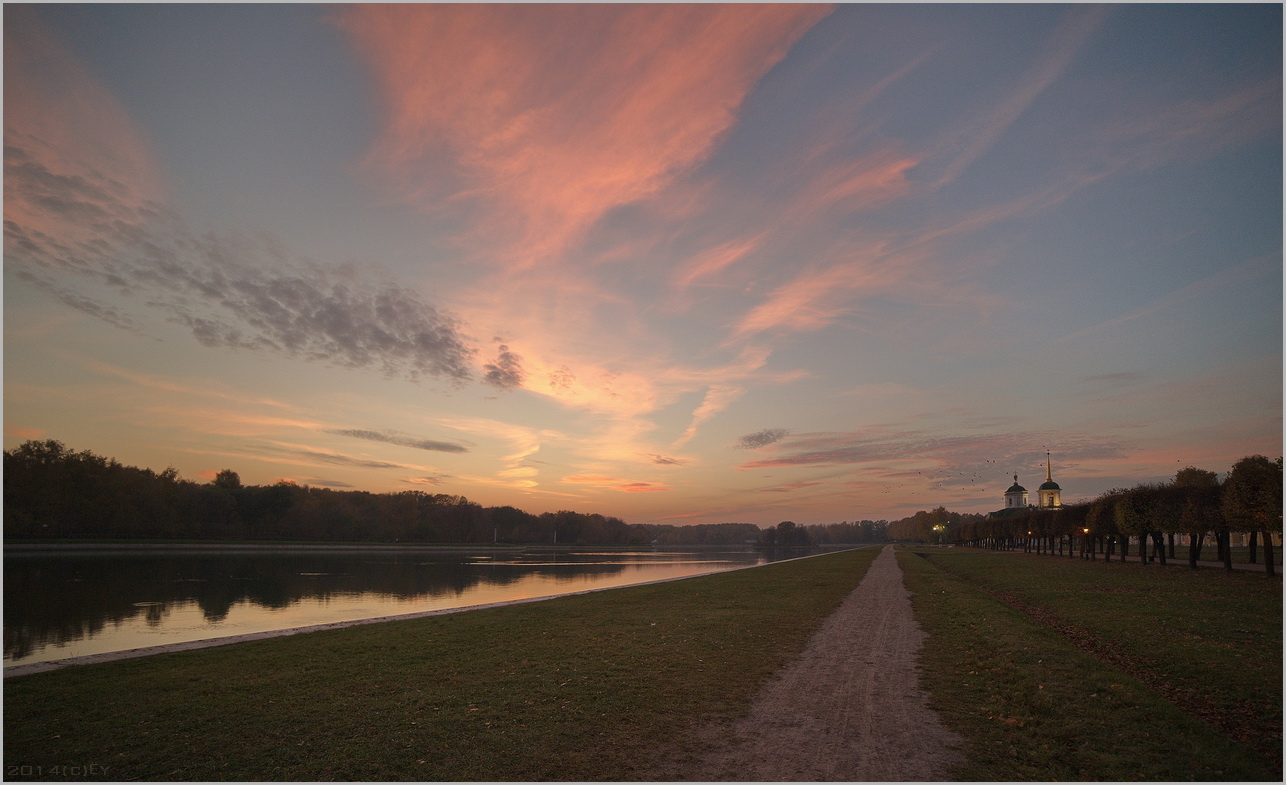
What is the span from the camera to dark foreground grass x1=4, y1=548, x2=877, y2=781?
8172mm

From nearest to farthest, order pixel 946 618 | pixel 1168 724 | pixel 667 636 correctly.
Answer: pixel 1168 724 → pixel 667 636 → pixel 946 618

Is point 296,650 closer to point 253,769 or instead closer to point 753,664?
point 253,769

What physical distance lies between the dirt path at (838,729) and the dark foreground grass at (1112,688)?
548mm

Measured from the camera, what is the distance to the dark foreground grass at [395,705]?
8172 millimetres

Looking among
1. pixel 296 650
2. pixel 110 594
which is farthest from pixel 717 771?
pixel 110 594

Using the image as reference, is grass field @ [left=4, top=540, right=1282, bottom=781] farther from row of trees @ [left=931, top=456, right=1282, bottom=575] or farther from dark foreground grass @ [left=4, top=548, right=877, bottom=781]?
row of trees @ [left=931, top=456, right=1282, bottom=575]

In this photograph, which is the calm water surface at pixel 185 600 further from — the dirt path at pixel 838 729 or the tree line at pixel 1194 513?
the tree line at pixel 1194 513

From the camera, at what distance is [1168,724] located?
370 inches

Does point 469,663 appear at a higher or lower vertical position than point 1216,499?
lower

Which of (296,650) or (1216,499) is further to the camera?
(1216,499)

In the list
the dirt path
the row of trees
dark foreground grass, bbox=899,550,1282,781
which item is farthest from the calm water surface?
the row of trees

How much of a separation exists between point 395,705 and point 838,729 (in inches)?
286

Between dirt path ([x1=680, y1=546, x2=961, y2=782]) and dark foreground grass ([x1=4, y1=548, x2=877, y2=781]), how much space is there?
0.69 m

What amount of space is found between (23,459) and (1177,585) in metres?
130
